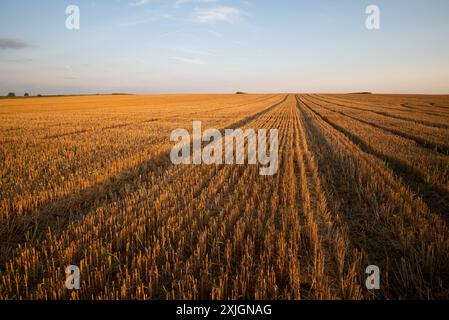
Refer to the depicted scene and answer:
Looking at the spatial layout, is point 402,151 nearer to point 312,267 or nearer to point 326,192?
point 326,192

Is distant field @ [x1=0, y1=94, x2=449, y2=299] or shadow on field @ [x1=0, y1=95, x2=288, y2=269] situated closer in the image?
distant field @ [x1=0, y1=94, x2=449, y2=299]

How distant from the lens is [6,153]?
873 cm

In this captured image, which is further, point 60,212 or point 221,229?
point 60,212

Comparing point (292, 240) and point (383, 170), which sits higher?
point (383, 170)

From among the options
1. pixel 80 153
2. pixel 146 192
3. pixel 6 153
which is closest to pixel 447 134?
pixel 146 192

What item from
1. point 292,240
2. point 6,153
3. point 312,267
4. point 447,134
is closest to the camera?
point 312,267

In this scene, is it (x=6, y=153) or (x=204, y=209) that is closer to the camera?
(x=204, y=209)

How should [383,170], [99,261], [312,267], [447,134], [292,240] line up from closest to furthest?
[312,267] < [99,261] < [292,240] < [383,170] < [447,134]

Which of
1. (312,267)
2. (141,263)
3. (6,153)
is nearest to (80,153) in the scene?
(6,153)

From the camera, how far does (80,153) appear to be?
909 cm

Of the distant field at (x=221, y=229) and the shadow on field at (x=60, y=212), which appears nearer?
the distant field at (x=221, y=229)

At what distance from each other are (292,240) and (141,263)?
2.04 meters

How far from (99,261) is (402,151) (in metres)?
10.1
